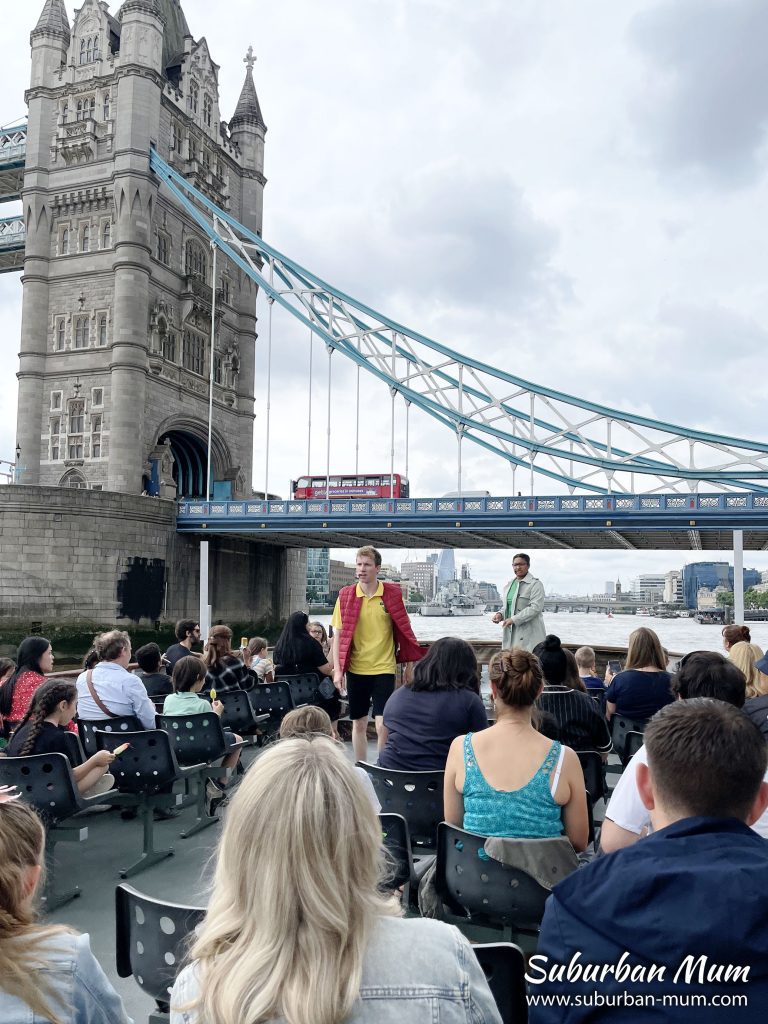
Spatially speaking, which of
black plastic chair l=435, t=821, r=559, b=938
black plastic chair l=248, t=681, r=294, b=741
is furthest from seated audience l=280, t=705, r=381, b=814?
black plastic chair l=248, t=681, r=294, b=741

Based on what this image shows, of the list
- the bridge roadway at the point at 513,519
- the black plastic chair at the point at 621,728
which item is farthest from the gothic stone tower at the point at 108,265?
the black plastic chair at the point at 621,728

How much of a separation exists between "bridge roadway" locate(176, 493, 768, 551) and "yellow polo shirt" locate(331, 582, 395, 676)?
20.1m

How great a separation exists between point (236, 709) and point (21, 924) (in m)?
4.63

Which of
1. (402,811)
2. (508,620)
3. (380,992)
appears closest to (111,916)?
(402,811)

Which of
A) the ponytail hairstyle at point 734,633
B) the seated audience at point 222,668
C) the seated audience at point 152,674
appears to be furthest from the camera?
the seated audience at point 152,674

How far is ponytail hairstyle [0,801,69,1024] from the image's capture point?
1.34m

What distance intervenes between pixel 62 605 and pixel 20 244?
18.1 metres

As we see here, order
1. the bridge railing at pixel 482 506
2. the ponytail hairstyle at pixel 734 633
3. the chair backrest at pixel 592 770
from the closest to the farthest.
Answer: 1. the chair backrest at pixel 592 770
2. the ponytail hairstyle at pixel 734 633
3. the bridge railing at pixel 482 506

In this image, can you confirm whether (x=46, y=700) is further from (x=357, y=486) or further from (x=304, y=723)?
(x=357, y=486)

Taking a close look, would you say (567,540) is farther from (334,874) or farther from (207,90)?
(334,874)

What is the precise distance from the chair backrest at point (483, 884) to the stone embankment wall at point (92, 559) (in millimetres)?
23621

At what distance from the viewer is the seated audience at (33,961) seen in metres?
1.34

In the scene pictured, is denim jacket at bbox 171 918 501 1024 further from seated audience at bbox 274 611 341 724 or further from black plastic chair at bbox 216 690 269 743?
seated audience at bbox 274 611 341 724

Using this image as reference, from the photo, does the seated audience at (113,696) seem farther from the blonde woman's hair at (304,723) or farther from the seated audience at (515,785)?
the seated audience at (515,785)
